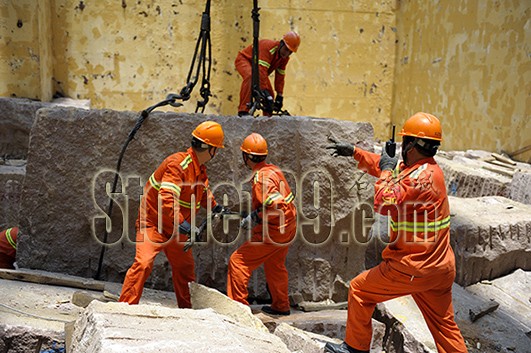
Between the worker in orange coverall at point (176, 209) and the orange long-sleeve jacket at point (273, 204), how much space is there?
16.6 inches

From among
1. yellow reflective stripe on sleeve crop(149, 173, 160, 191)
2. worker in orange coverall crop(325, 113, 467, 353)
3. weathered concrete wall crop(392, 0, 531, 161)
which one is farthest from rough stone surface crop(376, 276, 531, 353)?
weathered concrete wall crop(392, 0, 531, 161)

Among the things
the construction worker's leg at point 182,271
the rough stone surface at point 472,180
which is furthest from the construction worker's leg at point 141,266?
the rough stone surface at point 472,180

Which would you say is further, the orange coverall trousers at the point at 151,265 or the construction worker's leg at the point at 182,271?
the construction worker's leg at the point at 182,271

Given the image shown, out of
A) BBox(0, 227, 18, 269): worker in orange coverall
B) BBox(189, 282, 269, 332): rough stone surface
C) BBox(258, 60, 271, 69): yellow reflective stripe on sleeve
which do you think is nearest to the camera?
BBox(189, 282, 269, 332): rough stone surface

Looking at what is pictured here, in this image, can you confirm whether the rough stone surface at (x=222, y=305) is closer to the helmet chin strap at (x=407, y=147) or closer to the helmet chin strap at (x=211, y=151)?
the helmet chin strap at (x=211, y=151)

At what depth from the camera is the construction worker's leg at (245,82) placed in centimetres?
650

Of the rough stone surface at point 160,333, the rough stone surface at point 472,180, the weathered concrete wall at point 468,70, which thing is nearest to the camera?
the rough stone surface at point 160,333

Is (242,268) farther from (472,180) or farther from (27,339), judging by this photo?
(472,180)

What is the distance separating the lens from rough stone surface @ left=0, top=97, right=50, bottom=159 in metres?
7.48

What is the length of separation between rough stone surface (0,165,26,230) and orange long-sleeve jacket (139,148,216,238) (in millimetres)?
2834

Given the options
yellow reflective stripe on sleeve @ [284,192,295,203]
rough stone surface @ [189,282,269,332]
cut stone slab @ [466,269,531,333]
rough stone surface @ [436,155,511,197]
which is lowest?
cut stone slab @ [466,269,531,333]

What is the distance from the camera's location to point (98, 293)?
15.7ft

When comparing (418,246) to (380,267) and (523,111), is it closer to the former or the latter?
(380,267)

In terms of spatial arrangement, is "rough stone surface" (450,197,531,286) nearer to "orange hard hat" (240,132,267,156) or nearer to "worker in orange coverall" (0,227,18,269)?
"orange hard hat" (240,132,267,156)
